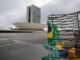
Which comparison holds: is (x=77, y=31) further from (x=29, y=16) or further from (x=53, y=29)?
(x=29, y=16)

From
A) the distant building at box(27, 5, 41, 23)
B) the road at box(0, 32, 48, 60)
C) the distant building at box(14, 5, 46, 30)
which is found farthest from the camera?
the distant building at box(27, 5, 41, 23)

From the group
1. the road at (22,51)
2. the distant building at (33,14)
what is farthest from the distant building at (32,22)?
the road at (22,51)

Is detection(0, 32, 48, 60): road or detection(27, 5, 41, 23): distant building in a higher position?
detection(27, 5, 41, 23): distant building

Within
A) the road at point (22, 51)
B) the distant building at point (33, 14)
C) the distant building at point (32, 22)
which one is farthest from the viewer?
the distant building at point (33, 14)

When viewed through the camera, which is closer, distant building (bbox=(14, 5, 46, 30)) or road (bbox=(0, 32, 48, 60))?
road (bbox=(0, 32, 48, 60))

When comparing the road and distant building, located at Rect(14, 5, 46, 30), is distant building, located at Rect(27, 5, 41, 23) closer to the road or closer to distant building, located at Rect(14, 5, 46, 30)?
distant building, located at Rect(14, 5, 46, 30)

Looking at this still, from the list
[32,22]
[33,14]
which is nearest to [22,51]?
[32,22]

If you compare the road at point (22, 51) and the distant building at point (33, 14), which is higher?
the distant building at point (33, 14)

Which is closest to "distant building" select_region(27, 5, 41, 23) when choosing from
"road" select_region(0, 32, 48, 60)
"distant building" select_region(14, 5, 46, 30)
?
"distant building" select_region(14, 5, 46, 30)

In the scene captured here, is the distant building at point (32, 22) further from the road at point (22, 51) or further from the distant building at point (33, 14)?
the road at point (22, 51)

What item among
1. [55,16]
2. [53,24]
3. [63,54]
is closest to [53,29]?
[53,24]

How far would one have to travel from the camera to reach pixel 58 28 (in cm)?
130

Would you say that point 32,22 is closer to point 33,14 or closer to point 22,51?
point 33,14

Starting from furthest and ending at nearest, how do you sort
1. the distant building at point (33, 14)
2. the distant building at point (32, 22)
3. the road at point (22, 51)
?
the distant building at point (33, 14), the distant building at point (32, 22), the road at point (22, 51)
